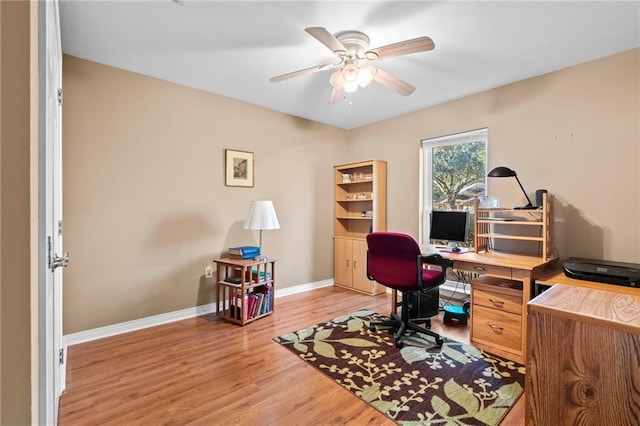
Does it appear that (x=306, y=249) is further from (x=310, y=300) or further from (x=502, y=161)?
(x=502, y=161)

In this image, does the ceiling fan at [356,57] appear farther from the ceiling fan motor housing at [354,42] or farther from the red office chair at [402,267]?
the red office chair at [402,267]

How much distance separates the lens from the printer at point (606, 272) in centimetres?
204

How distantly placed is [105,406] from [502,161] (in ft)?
12.8

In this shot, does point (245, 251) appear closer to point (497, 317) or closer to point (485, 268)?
point (485, 268)

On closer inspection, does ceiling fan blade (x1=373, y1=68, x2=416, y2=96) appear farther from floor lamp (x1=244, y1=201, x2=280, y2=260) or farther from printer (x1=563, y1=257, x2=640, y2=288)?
printer (x1=563, y1=257, x2=640, y2=288)

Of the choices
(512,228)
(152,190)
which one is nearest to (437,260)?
(512,228)

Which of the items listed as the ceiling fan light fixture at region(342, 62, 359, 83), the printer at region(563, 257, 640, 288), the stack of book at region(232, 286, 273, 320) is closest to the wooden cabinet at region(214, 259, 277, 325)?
the stack of book at region(232, 286, 273, 320)

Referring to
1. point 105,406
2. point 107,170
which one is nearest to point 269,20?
point 107,170

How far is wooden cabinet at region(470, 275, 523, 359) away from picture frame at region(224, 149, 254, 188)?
2.68m

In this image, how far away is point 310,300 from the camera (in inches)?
149

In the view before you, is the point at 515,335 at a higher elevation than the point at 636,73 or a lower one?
lower

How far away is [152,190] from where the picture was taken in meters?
2.98

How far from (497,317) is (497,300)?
0.45 feet

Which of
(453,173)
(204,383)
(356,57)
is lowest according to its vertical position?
(204,383)
